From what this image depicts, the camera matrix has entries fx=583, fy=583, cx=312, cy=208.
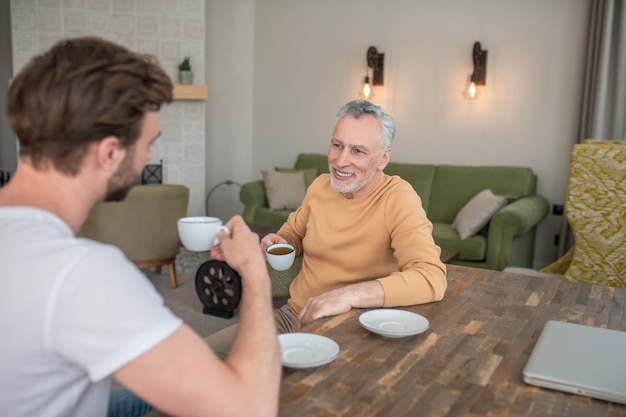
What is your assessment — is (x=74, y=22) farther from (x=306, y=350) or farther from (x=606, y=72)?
(x=306, y=350)

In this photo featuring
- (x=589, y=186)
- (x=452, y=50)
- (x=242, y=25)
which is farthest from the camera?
(x=242, y=25)

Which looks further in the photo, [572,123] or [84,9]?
[84,9]

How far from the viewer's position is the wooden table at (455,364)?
35.6 inches

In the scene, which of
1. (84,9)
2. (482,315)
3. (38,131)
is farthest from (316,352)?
(84,9)

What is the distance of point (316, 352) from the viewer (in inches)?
42.5

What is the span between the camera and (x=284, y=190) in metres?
4.96

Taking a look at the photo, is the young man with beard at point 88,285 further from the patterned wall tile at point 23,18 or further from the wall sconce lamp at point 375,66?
the patterned wall tile at point 23,18

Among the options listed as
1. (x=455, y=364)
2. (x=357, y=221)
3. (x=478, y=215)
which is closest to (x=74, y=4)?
(x=478, y=215)

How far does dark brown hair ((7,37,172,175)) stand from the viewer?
75cm

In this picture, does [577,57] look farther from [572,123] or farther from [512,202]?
[512,202]

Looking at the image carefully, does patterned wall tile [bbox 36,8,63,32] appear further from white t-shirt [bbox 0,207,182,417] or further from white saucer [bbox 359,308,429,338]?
white t-shirt [bbox 0,207,182,417]

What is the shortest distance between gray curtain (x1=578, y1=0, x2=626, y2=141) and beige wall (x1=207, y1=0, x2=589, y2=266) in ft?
0.57

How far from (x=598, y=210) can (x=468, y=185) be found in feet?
7.37

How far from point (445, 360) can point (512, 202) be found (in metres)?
3.46
